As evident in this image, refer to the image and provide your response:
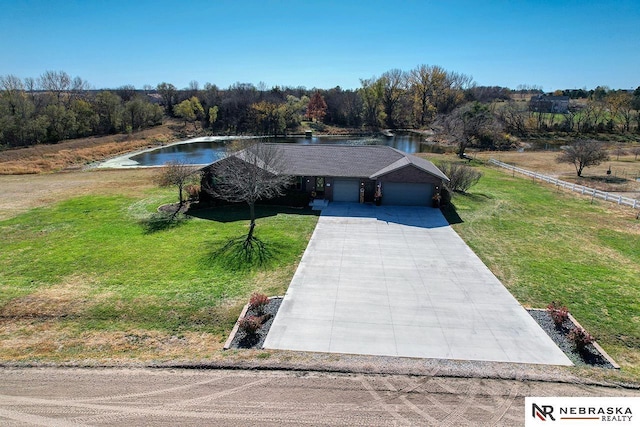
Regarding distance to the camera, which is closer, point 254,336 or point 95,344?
point 95,344

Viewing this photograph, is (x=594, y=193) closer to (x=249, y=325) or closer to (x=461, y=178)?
(x=461, y=178)

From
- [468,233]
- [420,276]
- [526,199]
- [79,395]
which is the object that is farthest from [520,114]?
[79,395]

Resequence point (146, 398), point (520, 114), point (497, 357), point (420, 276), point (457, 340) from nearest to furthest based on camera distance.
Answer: point (146, 398) → point (497, 357) → point (457, 340) → point (420, 276) → point (520, 114)

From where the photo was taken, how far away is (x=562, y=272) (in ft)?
53.9

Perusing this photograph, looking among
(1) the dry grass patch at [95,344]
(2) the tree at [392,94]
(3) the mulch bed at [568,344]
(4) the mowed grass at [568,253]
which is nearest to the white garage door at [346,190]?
(4) the mowed grass at [568,253]

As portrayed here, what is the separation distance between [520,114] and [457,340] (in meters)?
82.5

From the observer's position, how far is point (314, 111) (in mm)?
94500

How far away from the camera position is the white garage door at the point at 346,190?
26.3 m

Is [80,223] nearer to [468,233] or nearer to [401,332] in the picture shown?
[401,332]

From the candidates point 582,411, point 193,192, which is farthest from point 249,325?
point 193,192

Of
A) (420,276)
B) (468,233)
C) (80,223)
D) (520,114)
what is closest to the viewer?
(420,276)

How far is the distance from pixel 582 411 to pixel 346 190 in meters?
19.5

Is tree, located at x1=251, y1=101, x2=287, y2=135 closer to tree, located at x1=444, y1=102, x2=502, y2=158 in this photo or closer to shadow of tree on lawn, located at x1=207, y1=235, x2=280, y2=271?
tree, located at x1=444, y1=102, x2=502, y2=158

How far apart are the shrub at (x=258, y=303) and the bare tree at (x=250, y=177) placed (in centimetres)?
632
